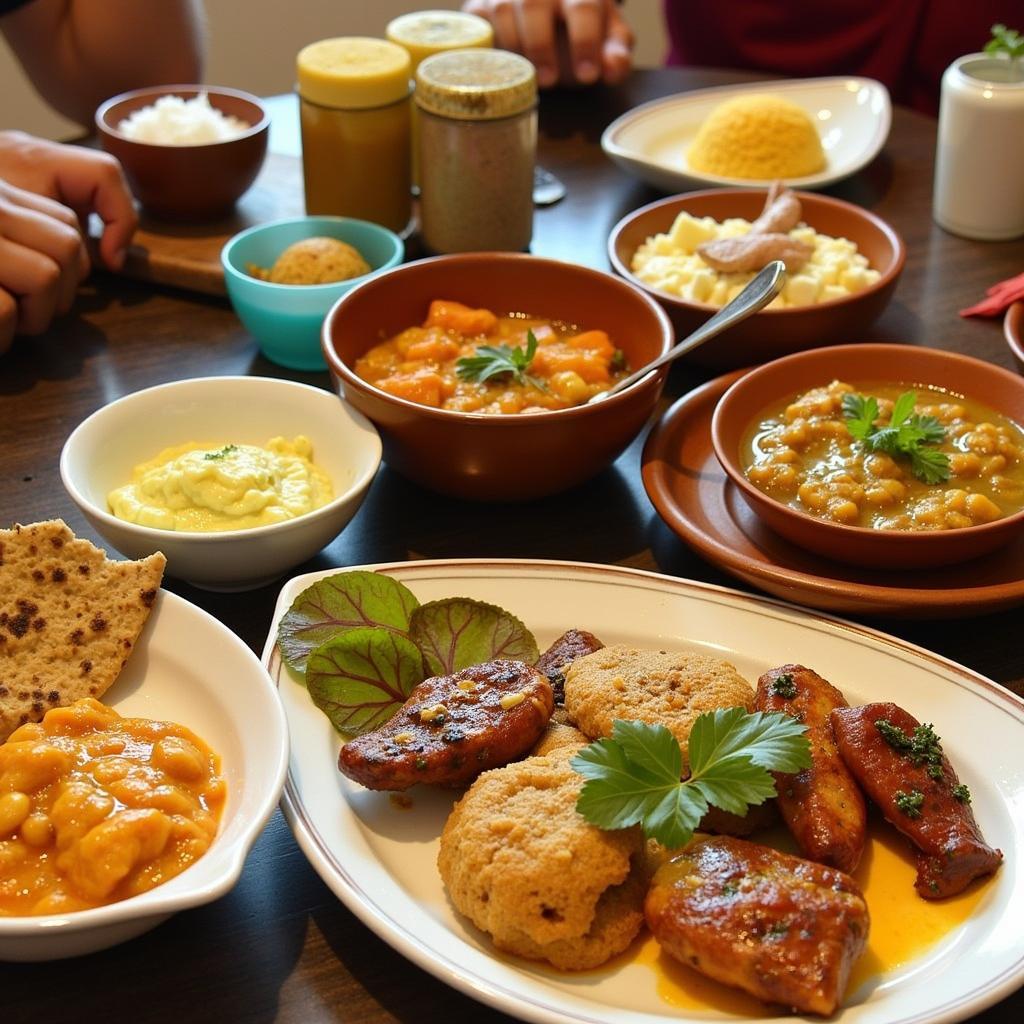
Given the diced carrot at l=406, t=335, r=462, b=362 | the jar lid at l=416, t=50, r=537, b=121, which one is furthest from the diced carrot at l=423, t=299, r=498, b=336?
the jar lid at l=416, t=50, r=537, b=121

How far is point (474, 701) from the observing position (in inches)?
70.5

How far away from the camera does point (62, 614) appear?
6.34ft

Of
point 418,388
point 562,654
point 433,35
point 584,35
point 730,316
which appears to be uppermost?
point 433,35

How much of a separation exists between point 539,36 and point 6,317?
2.22 metres

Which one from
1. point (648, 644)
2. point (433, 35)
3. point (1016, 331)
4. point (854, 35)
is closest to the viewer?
point (648, 644)

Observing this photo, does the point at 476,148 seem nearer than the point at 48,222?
No

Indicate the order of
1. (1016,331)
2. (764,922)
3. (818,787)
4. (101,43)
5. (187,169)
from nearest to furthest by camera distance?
1. (764,922)
2. (818,787)
3. (1016,331)
4. (187,169)
5. (101,43)

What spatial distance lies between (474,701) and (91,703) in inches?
22.0

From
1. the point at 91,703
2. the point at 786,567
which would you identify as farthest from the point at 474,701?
the point at 786,567

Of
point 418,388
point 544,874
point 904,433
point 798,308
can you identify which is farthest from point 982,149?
point 544,874

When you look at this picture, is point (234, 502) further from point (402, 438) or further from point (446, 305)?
point (446, 305)

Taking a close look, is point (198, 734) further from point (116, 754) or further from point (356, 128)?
point (356, 128)

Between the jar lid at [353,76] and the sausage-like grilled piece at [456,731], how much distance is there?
6.51 ft

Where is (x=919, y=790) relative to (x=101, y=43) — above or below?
→ below
